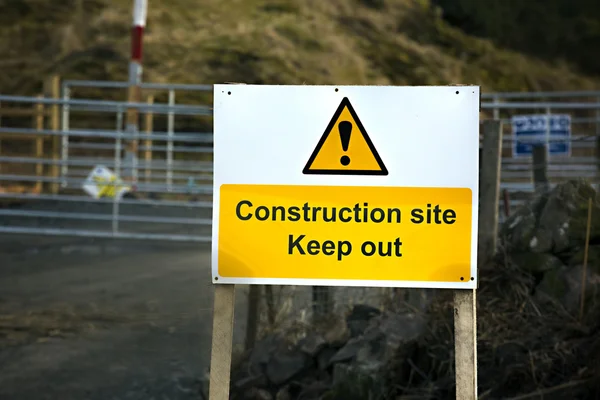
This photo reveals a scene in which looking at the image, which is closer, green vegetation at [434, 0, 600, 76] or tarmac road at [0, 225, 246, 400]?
tarmac road at [0, 225, 246, 400]

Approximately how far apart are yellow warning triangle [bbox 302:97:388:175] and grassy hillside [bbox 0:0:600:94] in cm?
1896

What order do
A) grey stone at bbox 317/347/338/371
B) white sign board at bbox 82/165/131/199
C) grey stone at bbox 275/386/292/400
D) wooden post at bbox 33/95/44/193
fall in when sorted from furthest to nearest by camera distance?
wooden post at bbox 33/95/44/193
white sign board at bbox 82/165/131/199
grey stone at bbox 317/347/338/371
grey stone at bbox 275/386/292/400

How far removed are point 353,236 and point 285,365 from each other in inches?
58.8

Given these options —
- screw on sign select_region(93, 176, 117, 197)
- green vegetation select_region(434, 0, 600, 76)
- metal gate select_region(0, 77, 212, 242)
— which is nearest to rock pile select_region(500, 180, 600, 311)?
metal gate select_region(0, 77, 212, 242)

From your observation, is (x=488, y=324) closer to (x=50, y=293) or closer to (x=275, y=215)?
(x=275, y=215)

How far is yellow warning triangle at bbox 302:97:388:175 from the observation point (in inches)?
108

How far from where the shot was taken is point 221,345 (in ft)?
9.05

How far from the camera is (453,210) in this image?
276cm

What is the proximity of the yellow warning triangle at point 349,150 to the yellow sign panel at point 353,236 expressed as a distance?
2.2 inches

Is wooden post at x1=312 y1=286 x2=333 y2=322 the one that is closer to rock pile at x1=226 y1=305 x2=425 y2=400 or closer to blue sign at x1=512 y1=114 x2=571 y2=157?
rock pile at x1=226 y1=305 x2=425 y2=400

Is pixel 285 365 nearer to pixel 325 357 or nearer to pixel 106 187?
pixel 325 357

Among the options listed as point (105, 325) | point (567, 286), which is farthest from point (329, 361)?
point (105, 325)

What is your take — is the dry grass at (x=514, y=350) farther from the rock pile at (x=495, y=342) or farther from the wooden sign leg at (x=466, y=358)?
the wooden sign leg at (x=466, y=358)

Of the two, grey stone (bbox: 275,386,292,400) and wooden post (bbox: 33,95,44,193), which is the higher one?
wooden post (bbox: 33,95,44,193)
